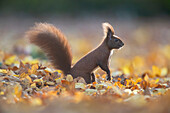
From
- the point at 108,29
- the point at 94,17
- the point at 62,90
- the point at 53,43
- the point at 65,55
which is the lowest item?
the point at 62,90

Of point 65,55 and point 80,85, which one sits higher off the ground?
point 65,55

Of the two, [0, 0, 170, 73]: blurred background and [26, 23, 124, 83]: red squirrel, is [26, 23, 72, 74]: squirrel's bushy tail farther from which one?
[0, 0, 170, 73]: blurred background

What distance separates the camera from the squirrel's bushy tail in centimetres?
344

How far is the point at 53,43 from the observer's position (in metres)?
3.53

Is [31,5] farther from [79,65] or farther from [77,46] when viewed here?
[79,65]

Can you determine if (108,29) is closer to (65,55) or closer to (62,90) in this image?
(65,55)

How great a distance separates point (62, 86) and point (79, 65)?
450 millimetres

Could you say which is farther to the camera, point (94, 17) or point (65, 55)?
point (94, 17)

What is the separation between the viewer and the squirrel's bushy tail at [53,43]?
344cm

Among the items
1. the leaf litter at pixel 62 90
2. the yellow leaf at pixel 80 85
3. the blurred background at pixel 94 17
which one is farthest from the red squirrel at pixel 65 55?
the blurred background at pixel 94 17

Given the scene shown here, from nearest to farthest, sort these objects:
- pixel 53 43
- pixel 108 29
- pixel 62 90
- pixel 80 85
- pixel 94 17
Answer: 1. pixel 62 90
2. pixel 80 85
3. pixel 53 43
4. pixel 108 29
5. pixel 94 17

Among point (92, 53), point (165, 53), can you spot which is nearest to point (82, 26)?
point (165, 53)

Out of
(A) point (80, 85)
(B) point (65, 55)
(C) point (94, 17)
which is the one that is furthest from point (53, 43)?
(C) point (94, 17)

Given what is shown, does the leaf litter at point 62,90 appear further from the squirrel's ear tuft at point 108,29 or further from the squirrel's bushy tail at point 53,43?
the squirrel's ear tuft at point 108,29
